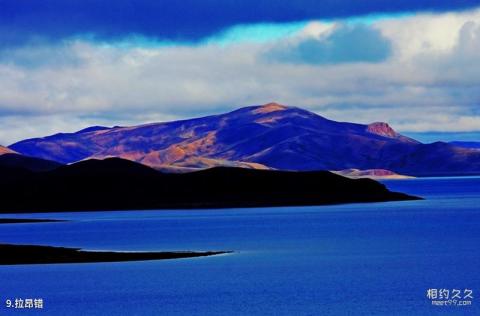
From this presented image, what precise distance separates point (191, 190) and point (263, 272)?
117047 mm

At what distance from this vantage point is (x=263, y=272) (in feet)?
216

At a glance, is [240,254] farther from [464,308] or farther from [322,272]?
[464,308]

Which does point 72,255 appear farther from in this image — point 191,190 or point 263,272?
point 191,190

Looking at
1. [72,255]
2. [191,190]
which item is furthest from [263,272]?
[191,190]

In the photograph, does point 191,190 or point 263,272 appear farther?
point 191,190

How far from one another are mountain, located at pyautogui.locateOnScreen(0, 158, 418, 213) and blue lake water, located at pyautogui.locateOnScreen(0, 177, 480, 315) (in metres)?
61.2

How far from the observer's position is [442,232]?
103 meters

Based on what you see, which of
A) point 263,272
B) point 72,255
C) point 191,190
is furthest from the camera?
Result: point 191,190

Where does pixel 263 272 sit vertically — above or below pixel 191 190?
below

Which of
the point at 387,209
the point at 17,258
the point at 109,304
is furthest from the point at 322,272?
the point at 387,209

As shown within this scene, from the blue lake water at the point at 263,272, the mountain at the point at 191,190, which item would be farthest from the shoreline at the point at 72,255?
the mountain at the point at 191,190

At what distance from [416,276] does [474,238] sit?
34.2 m

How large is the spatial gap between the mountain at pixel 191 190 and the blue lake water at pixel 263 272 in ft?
201

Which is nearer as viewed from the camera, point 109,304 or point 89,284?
point 109,304
